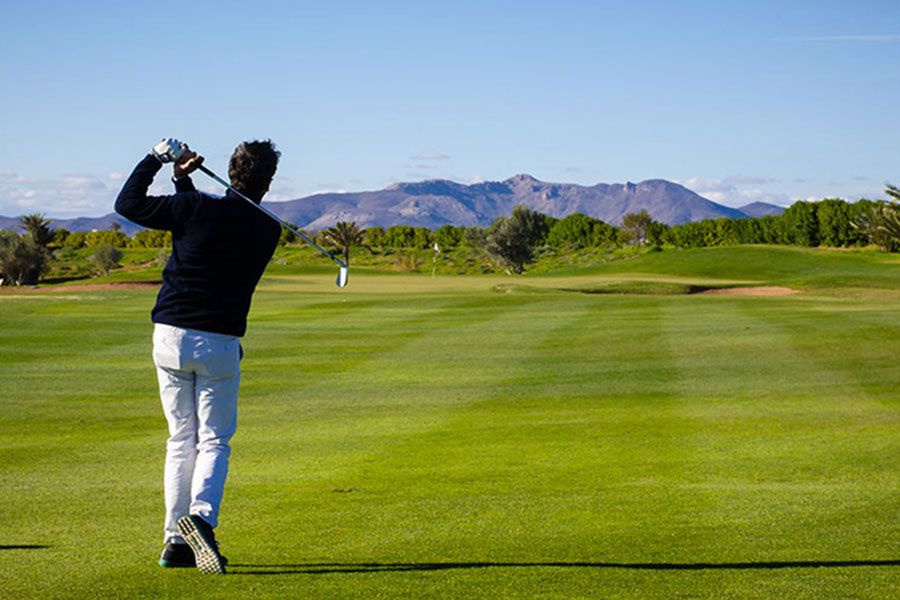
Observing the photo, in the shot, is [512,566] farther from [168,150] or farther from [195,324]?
[168,150]

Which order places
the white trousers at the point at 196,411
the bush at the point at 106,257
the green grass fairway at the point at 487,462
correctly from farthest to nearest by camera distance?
the bush at the point at 106,257 < the green grass fairway at the point at 487,462 < the white trousers at the point at 196,411

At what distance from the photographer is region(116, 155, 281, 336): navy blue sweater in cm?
608

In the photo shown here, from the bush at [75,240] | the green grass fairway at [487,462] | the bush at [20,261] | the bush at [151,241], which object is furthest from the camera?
the bush at [75,240]

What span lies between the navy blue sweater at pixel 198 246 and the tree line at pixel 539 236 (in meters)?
53.1

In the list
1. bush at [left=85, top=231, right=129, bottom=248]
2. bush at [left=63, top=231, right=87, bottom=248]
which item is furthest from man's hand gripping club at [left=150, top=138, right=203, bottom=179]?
bush at [left=63, top=231, right=87, bottom=248]

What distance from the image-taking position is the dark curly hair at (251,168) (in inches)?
253

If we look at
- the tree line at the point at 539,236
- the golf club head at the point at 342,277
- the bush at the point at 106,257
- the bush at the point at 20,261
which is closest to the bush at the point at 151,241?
the tree line at the point at 539,236

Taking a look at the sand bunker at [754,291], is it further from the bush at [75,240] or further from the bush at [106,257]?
the bush at [75,240]

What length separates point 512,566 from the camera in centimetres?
634

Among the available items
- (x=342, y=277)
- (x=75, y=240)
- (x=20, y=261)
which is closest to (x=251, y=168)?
(x=342, y=277)

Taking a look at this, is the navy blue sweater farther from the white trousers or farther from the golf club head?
the golf club head

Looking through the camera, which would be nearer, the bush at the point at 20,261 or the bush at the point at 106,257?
the bush at the point at 20,261

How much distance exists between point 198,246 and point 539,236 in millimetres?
95630

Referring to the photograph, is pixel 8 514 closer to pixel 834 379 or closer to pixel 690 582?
pixel 690 582
